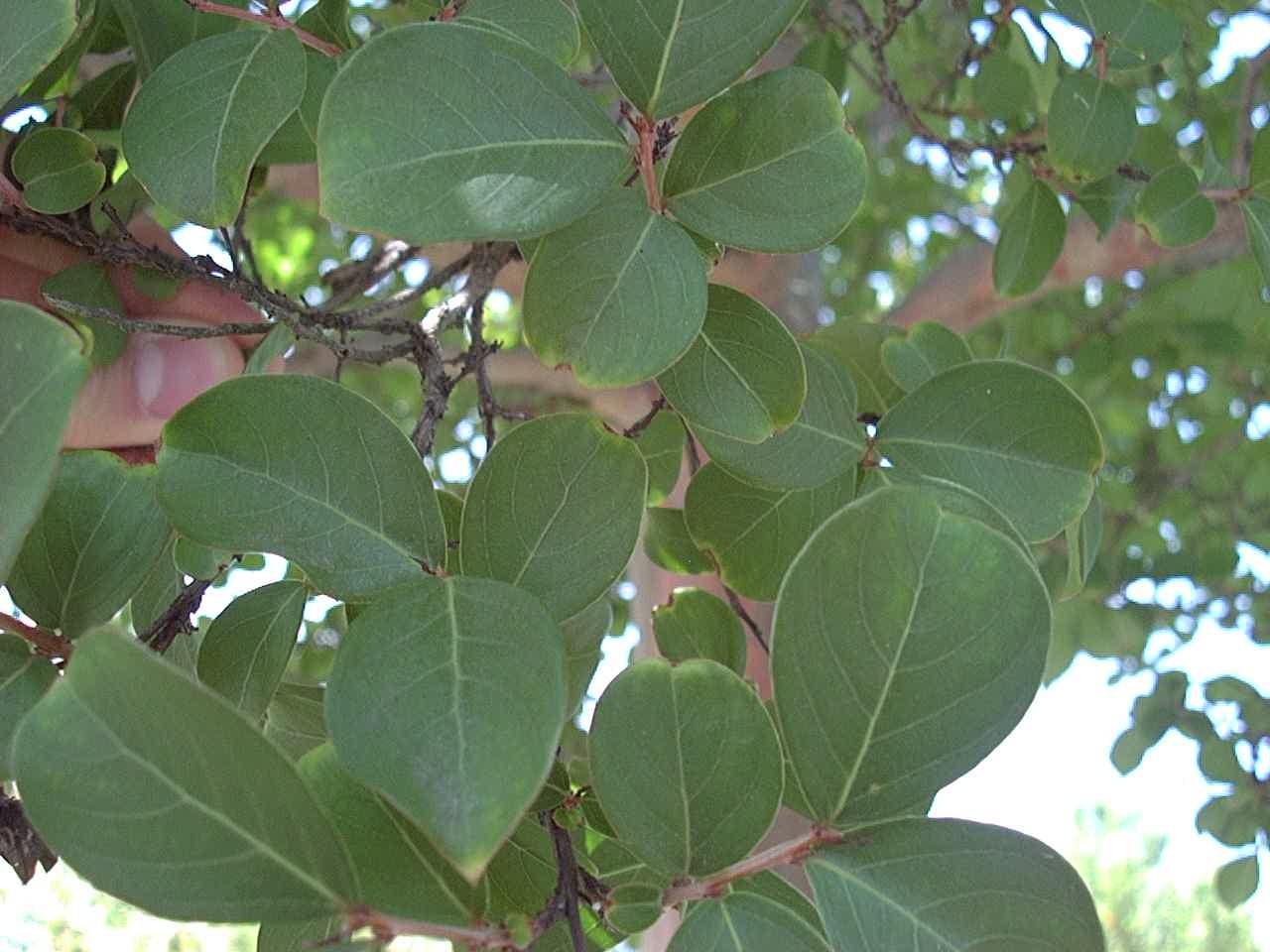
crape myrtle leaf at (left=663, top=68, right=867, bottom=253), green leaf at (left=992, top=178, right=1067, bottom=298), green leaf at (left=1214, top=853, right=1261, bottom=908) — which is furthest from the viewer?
green leaf at (left=1214, top=853, right=1261, bottom=908)

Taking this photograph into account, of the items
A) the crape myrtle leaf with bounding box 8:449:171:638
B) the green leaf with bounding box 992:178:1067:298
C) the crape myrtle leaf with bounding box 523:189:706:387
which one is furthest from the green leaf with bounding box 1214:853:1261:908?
the crape myrtle leaf with bounding box 8:449:171:638

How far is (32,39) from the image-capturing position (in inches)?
20.6

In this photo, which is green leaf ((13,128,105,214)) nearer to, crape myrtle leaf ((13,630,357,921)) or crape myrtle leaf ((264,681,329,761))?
crape myrtle leaf ((264,681,329,761))

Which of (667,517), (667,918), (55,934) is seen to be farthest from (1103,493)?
(55,934)

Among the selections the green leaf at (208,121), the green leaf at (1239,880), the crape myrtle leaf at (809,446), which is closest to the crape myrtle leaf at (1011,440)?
the crape myrtle leaf at (809,446)

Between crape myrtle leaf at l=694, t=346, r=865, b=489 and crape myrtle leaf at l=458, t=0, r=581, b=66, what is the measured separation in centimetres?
22

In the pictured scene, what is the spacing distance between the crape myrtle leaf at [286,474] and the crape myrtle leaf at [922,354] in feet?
1.24

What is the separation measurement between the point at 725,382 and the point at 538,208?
16 centimetres

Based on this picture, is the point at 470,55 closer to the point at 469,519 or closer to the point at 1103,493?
the point at 469,519

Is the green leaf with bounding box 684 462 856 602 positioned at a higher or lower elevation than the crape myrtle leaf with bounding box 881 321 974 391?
lower

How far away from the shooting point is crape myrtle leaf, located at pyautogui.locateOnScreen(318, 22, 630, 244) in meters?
0.48

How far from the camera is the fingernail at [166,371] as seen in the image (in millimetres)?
886

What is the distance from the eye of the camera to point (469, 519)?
21.7 inches

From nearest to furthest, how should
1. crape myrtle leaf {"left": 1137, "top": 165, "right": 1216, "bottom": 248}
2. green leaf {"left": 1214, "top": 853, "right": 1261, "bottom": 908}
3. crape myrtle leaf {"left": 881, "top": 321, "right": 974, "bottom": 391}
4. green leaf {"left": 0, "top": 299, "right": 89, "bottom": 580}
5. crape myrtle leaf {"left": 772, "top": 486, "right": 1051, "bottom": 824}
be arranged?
green leaf {"left": 0, "top": 299, "right": 89, "bottom": 580} < crape myrtle leaf {"left": 772, "top": 486, "right": 1051, "bottom": 824} < crape myrtle leaf {"left": 881, "top": 321, "right": 974, "bottom": 391} < crape myrtle leaf {"left": 1137, "top": 165, "right": 1216, "bottom": 248} < green leaf {"left": 1214, "top": 853, "right": 1261, "bottom": 908}
